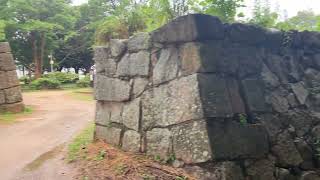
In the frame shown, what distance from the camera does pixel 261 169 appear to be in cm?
435

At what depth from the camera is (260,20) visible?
5.25 metres

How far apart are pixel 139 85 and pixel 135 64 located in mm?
299

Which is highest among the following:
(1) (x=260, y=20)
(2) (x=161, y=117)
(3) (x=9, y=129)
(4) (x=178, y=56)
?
(1) (x=260, y=20)

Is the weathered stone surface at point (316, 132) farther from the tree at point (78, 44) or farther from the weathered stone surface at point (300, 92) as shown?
the tree at point (78, 44)

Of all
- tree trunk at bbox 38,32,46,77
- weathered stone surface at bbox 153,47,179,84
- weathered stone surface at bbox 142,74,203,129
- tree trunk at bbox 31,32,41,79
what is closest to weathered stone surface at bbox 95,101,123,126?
weathered stone surface at bbox 142,74,203,129

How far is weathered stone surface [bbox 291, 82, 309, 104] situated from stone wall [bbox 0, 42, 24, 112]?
374 inches

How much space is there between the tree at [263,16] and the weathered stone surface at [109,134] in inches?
97.6

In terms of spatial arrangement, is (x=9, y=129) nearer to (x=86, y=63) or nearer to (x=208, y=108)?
(x=208, y=108)

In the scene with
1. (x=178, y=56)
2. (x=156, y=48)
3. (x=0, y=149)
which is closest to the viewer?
(x=178, y=56)

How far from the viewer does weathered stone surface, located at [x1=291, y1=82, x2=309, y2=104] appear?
4.97 meters

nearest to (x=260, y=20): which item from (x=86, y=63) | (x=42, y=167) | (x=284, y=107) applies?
(x=284, y=107)

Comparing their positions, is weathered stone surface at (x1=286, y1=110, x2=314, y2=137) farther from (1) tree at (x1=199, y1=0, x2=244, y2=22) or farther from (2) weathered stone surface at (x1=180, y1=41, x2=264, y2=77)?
(1) tree at (x1=199, y1=0, x2=244, y2=22)

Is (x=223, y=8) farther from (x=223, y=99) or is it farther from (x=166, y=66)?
(x=223, y=99)

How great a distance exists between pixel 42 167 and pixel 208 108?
2.86 m
